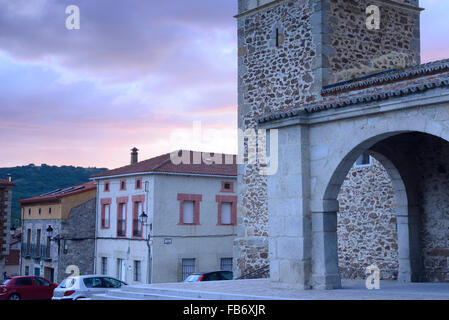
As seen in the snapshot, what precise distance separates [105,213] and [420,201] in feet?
65.1

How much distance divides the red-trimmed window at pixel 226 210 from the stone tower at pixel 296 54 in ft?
35.9

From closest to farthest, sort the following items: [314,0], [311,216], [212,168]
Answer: [311,216]
[314,0]
[212,168]

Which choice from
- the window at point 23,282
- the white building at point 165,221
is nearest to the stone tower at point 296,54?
the window at point 23,282

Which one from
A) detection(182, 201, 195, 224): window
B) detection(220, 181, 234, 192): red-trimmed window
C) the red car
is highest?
detection(220, 181, 234, 192): red-trimmed window

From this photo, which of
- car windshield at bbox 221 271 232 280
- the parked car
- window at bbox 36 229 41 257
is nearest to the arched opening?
car windshield at bbox 221 271 232 280

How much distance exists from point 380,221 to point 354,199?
36.7 inches

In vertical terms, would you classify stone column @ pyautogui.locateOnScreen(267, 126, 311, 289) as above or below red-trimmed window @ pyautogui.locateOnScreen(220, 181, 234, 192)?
below

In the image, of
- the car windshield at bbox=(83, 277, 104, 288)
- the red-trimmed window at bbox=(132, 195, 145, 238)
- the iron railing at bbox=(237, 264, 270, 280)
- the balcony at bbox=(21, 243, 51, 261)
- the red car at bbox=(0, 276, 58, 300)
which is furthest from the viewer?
the balcony at bbox=(21, 243, 51, 261)

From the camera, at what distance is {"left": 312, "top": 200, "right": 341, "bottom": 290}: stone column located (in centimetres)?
1062

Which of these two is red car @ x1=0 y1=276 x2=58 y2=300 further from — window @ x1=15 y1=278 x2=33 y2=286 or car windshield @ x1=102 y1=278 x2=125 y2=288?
car windshield @ x1=102 y1=278 x2=125 y2=288

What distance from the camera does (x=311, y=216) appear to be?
432 inches

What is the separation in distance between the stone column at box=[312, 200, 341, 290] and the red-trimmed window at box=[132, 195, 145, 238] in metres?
16.9

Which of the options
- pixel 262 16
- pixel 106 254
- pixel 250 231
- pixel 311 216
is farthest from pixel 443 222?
pixel 106 254
